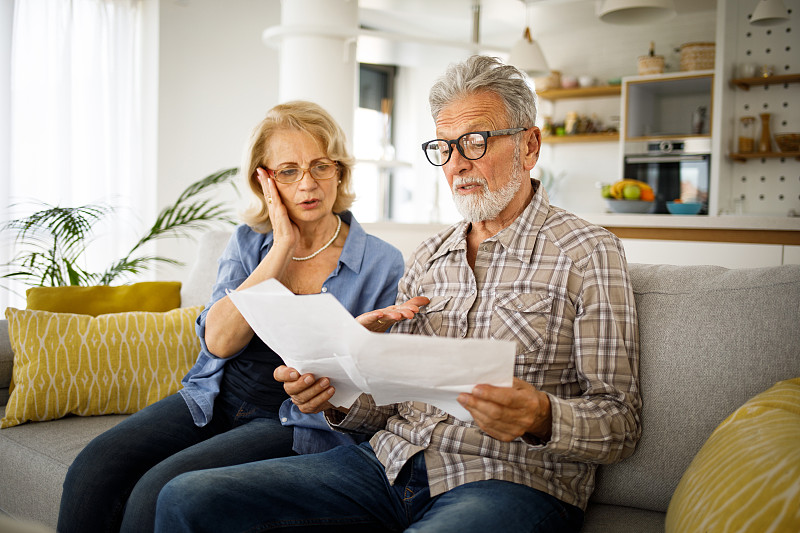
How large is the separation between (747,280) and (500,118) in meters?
0.62

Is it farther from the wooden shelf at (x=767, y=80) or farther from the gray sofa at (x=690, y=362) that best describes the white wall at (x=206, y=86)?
the wooden shelf at (x=767, y=80)

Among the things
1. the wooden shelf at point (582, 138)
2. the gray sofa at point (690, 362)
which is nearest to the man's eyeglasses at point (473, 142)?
the gray sofa at point (690, 362)

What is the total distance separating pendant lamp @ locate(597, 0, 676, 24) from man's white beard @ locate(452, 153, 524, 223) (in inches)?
102

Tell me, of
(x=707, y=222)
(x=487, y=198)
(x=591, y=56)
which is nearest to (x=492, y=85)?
(x=487, y=198)

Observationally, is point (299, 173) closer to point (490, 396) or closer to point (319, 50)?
point (490, 396)

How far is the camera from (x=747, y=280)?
1384 mm

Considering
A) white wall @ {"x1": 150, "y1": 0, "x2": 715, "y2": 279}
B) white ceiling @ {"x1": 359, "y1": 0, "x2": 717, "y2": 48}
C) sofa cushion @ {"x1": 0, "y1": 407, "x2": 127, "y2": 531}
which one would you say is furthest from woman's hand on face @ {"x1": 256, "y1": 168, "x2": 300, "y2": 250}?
white ceiling @ {"x1": 359, "y1": 0, "x2": 717, "y2": 48}

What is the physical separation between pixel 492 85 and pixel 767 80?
497cm

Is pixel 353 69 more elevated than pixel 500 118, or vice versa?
pixel 353 69

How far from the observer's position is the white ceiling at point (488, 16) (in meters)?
5.00

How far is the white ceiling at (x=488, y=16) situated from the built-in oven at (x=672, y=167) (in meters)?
1.25

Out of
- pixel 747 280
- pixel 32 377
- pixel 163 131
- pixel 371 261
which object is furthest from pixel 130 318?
pixel 163 131

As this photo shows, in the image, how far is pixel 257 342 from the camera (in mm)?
1743

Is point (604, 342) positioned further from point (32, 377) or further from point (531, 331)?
point (32, 377)
